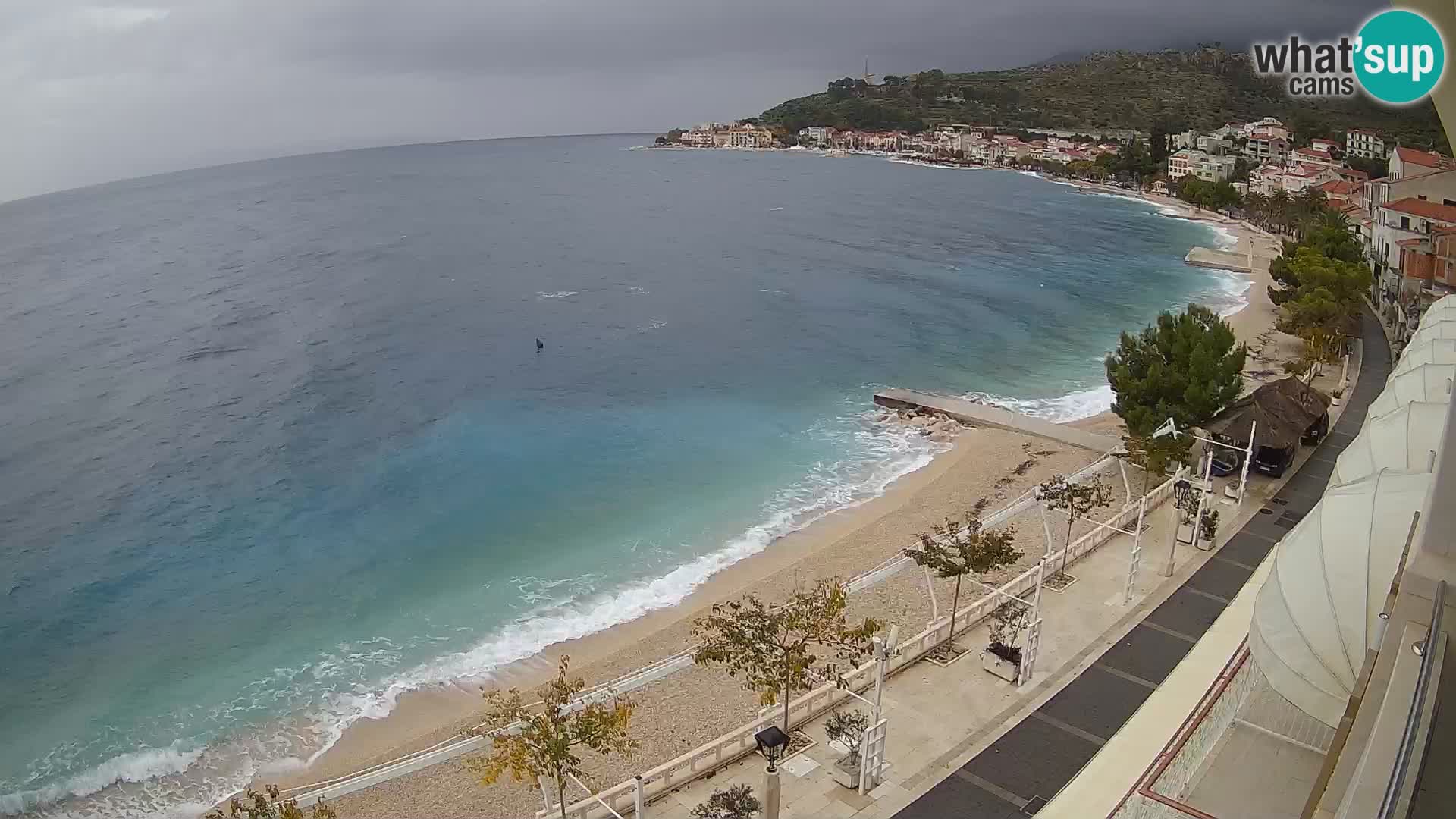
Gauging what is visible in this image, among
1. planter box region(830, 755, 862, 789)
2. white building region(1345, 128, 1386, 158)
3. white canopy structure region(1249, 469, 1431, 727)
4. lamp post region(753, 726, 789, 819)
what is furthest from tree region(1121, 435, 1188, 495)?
white building region(1345, 128, 1386, 158)

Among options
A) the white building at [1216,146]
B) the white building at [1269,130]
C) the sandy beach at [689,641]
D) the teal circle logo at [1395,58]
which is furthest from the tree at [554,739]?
the white building at [1269,130]

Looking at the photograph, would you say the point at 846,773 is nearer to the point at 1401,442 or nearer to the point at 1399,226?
the point at 1401,442

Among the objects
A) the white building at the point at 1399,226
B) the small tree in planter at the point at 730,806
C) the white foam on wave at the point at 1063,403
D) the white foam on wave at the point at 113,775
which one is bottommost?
the white foam on wave at the point at 113,775

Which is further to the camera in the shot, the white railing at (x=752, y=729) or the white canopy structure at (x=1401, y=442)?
the white railing at (x=752, y=729)

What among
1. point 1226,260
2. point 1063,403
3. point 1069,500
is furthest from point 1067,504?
point 1226,260

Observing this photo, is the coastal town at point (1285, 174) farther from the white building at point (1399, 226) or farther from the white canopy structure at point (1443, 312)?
the white canopy structure at point (1443, 312)

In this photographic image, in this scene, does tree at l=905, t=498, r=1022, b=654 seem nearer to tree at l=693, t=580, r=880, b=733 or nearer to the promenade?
the promenade
